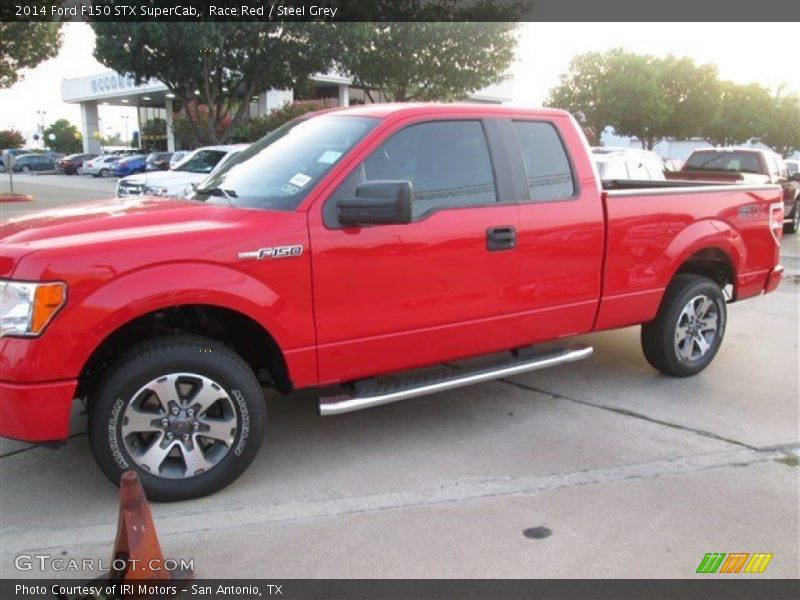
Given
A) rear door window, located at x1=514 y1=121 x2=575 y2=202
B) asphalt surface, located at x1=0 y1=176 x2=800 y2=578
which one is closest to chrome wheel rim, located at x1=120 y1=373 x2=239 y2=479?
asphalt surface, located at x1=0 y1=176 x2=800 y2=578

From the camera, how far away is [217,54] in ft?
61.9

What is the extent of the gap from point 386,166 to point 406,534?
196 cm

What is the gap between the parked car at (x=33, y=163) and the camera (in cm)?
5066

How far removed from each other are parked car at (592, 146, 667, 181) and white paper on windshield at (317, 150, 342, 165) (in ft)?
24.9

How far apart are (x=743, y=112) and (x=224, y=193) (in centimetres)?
4686

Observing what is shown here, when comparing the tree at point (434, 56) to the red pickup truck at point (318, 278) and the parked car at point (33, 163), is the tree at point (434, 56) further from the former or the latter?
the parked car at point (33, 163)

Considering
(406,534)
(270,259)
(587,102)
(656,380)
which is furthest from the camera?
(587,102)

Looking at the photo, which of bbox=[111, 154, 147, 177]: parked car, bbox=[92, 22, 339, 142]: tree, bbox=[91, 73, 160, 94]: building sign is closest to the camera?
bbox=[92, 22, 339, 142]: tree

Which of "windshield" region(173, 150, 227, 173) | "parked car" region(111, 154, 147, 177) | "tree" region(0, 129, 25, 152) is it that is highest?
"tree" region(0, 129, 25, 152)

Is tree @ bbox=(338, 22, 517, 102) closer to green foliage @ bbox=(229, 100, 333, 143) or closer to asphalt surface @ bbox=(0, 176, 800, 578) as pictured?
green foliage @ bbox=(229, 100, 333, 143)

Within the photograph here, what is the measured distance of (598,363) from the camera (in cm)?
595

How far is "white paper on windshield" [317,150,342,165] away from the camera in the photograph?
3.82 m

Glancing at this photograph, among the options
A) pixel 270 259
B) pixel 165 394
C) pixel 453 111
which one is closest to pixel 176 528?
pixel 165 394

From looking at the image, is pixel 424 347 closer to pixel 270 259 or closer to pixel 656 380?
pixel 270 259
